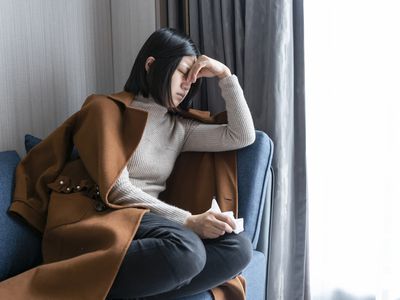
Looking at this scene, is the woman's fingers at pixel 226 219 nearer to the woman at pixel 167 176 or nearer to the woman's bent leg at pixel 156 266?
the woman at pixel 167 176

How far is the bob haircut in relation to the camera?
159cm

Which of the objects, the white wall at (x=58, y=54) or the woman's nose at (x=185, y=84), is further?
the white wall at (x=58, y=54)

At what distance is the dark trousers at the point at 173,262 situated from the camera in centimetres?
121

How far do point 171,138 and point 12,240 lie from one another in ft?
1.93

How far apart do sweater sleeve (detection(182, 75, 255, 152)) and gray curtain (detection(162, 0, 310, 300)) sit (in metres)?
0.18

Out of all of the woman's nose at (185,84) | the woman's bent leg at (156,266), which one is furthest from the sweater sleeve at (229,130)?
the woman's bent leg at (156,266)

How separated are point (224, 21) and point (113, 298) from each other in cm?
113

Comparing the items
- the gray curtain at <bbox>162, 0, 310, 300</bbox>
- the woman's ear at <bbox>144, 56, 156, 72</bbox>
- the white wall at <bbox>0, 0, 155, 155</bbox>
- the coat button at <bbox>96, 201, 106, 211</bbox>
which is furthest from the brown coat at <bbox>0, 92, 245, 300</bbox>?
the white wall at <bbox>0, 0, 155, 155</bbox>

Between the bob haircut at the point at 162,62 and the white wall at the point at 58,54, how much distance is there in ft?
1.58

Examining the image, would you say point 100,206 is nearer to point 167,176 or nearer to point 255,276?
point 167,176

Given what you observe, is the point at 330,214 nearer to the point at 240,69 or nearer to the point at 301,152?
the point at 301,152

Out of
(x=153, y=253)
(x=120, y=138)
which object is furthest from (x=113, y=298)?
(x=120, y=138)

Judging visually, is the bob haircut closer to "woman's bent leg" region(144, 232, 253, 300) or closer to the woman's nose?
the woman's nose

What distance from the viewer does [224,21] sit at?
1.89 m
